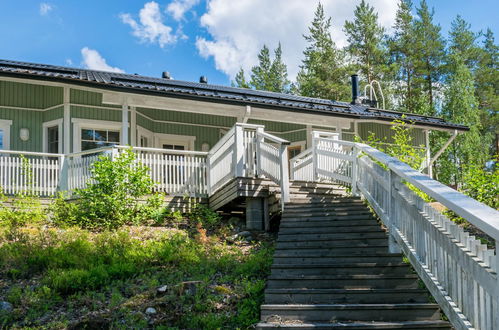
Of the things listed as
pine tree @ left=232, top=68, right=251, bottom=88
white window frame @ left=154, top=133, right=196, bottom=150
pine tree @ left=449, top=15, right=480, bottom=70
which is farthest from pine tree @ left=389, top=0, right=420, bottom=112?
white window frame @ left=154, top=133, right=196, bottom=150

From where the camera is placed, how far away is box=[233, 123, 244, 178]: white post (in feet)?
33.2

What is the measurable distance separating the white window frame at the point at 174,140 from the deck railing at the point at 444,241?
8.15 m

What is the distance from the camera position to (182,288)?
646cm

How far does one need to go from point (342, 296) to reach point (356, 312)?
40 cm

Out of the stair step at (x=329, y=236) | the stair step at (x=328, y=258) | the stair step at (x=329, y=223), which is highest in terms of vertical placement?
the stair step at (x=329, y=223)

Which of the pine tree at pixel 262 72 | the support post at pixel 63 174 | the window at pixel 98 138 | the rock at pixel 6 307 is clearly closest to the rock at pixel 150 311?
the rock at pixel 6 307

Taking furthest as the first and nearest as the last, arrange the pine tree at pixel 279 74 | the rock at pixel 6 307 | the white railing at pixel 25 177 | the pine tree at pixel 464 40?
the pine tree at pixel 279 74
the pine tree at pixel 464 40
the white railing at pixel 25 177
the rock at pixel 6 307

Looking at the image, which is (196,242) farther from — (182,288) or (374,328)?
(374,328)

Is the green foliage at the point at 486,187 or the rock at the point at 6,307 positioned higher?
the green foliage at the point at 486,187

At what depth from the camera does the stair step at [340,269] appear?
636 centimetres

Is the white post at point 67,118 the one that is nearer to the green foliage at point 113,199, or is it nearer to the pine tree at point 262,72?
the green foliage at point 113,199

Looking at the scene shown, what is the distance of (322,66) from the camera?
1313 inches

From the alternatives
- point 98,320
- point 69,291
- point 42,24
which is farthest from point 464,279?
point 42,24

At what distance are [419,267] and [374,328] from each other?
36.9 inches
